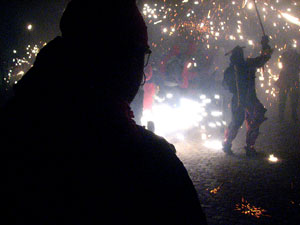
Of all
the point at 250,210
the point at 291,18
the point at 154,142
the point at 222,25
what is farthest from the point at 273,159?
the point at 291,18

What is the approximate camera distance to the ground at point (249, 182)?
10.7 ft

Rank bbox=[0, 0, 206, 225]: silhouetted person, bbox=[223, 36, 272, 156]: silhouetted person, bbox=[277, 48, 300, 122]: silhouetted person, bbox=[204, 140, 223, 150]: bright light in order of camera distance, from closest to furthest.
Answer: bbox=[0, 0, 206, 225]: silhouetted person → bbox=[223, 36, 272, 156]: silhouetted person → bbox=[204, 140, 223, 150]: bright light → bbox=[277, 48, 300, 122]: silhouetted person

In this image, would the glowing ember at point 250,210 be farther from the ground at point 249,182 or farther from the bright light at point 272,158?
the bright light at point 272,158

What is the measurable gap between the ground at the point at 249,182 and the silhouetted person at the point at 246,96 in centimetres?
63

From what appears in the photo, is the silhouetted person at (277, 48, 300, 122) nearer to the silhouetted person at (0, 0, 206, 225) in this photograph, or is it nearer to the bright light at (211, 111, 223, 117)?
the bright light at (211, 111, 223, 117)

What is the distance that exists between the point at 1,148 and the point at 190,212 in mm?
854

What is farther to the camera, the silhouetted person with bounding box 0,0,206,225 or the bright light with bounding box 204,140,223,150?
the bright light with bounding box 204,140,223,150

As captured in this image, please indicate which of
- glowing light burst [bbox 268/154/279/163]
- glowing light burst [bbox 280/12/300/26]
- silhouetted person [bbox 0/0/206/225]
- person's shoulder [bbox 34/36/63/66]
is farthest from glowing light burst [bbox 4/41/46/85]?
glowing light burst [bbox 280/12/300/26]

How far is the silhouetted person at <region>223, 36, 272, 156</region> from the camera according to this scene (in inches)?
250

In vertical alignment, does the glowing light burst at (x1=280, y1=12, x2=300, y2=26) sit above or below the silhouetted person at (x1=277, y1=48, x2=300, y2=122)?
above

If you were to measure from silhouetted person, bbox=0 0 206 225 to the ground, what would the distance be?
2750 mm

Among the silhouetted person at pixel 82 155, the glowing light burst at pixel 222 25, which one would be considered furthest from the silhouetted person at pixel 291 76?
the silhouetted person at pixel 82 155

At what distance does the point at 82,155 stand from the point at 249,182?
4.45m

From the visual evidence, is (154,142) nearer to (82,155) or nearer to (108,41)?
(82,155)
